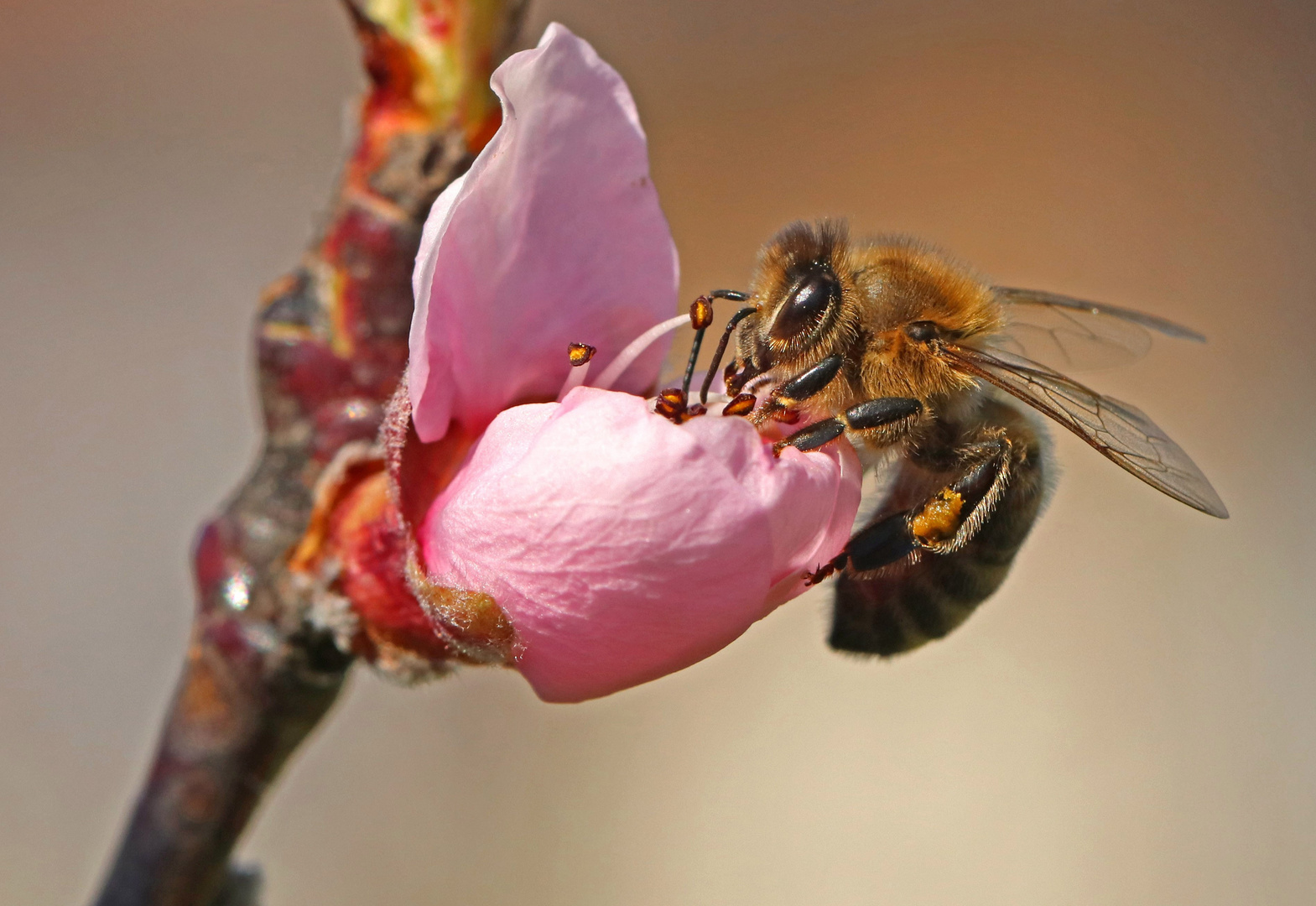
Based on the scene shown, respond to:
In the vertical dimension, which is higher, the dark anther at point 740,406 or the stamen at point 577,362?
the dark anther at point 740,406

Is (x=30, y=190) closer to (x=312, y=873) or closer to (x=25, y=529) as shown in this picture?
(x=25, y=529)

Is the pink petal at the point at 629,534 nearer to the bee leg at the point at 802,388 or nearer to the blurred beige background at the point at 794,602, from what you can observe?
the bee leg at the point at 802,388

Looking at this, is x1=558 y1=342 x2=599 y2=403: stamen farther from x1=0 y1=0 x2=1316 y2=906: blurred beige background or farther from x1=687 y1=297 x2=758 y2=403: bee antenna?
x1=0 y1=0 x2=1316 y2=906: blurred beige background

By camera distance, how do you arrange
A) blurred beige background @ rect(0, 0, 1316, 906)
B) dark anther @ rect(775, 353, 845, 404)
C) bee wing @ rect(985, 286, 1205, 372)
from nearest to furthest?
1. dark anther @ rect(775, 353, 845, 404)
2. bee wing @ rect(985, 286, 1205, 372)
3. blurred beige background @ rect(0, 0, 1316, 906)

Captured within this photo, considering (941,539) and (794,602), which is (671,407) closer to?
(941,539)

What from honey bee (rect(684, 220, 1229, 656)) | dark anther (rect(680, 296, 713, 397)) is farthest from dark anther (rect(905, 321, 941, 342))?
dark anther (rect(680, 296, 713, 397))

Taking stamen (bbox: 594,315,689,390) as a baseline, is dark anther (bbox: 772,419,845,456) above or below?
above

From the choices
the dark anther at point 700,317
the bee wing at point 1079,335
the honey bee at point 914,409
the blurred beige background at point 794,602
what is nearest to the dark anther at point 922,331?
the honey bee at point 914,409
